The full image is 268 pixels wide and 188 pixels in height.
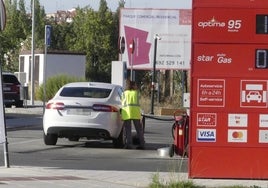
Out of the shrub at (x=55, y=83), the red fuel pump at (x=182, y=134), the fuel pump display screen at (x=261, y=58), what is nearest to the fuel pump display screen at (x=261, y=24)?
the fuel pump display screen at (x=261, y=58)

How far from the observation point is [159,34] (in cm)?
4512

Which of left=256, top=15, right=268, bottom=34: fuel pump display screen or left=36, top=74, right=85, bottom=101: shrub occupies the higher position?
left=256, top=15, right=268, bottom=34: fuel pump display screen

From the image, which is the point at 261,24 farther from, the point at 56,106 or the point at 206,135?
the point at 56,106

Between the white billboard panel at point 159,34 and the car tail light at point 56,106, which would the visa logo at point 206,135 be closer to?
the car tail light at point 56,106

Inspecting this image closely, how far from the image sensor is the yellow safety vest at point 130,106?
18109mm

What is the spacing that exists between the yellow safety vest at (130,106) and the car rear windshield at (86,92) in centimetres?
55

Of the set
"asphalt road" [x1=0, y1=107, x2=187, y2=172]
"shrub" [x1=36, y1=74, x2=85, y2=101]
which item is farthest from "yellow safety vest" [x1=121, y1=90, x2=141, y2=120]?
"shrub" [x1=36, y1=74, x2=85, y2=101]

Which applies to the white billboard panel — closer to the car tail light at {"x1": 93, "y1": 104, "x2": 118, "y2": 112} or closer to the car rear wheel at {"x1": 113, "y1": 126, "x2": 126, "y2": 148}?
the car rear wheel at {"x1": 113, "y1": 126, "x2": 126, "y2": 148}

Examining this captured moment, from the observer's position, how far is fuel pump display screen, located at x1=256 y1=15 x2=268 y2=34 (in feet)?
41.1

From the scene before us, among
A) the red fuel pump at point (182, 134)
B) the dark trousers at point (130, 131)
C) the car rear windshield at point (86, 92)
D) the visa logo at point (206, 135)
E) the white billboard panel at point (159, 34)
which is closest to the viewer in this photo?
the visa logo at point (206, 135)

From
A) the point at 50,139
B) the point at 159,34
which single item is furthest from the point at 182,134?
the point at 159,34

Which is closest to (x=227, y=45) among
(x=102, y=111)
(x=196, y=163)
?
(x=196, y=163)

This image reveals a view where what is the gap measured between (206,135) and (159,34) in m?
32.8

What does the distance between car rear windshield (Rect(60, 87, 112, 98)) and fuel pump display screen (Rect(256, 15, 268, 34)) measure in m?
6.58
